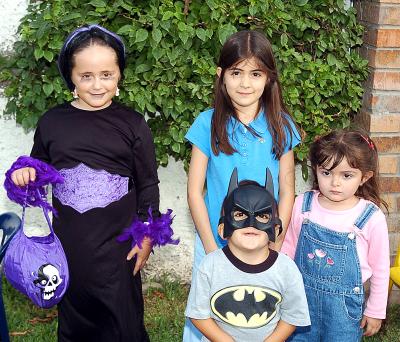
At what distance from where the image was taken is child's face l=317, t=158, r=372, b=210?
10.6ft

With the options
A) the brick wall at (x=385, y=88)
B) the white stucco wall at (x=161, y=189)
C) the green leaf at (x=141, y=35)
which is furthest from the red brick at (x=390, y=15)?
the green leaf at (x=141, y=35)

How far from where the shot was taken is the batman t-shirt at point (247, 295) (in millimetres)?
2844

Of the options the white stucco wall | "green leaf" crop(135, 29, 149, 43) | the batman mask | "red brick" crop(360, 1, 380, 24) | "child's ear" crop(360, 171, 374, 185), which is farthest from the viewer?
the white stucco wall

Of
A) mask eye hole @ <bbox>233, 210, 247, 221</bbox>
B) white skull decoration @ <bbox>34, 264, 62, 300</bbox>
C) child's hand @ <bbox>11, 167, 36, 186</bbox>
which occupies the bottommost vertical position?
white skull decoration @ <bbox>34, 264, 62, 300</bbox>

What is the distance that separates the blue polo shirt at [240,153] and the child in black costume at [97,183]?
0.25 m

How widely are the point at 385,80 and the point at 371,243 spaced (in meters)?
1.50

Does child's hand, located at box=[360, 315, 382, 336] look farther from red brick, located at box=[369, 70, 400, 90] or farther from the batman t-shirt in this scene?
red brick, located at box=[369, 70, 400, 90]

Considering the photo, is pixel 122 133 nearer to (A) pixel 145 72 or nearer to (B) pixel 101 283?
(B) pixel 101 283

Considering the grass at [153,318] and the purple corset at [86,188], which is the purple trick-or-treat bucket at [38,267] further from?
the grass at [153,318]

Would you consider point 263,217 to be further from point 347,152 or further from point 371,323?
point 371,323

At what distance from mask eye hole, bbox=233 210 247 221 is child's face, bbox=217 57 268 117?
2.16 feet

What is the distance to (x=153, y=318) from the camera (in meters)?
4.50

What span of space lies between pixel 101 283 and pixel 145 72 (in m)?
1.45

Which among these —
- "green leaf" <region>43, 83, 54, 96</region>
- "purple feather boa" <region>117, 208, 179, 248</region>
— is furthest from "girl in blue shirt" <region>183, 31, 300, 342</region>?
"green leaf" <region>43, 83, 54, 96</region>
